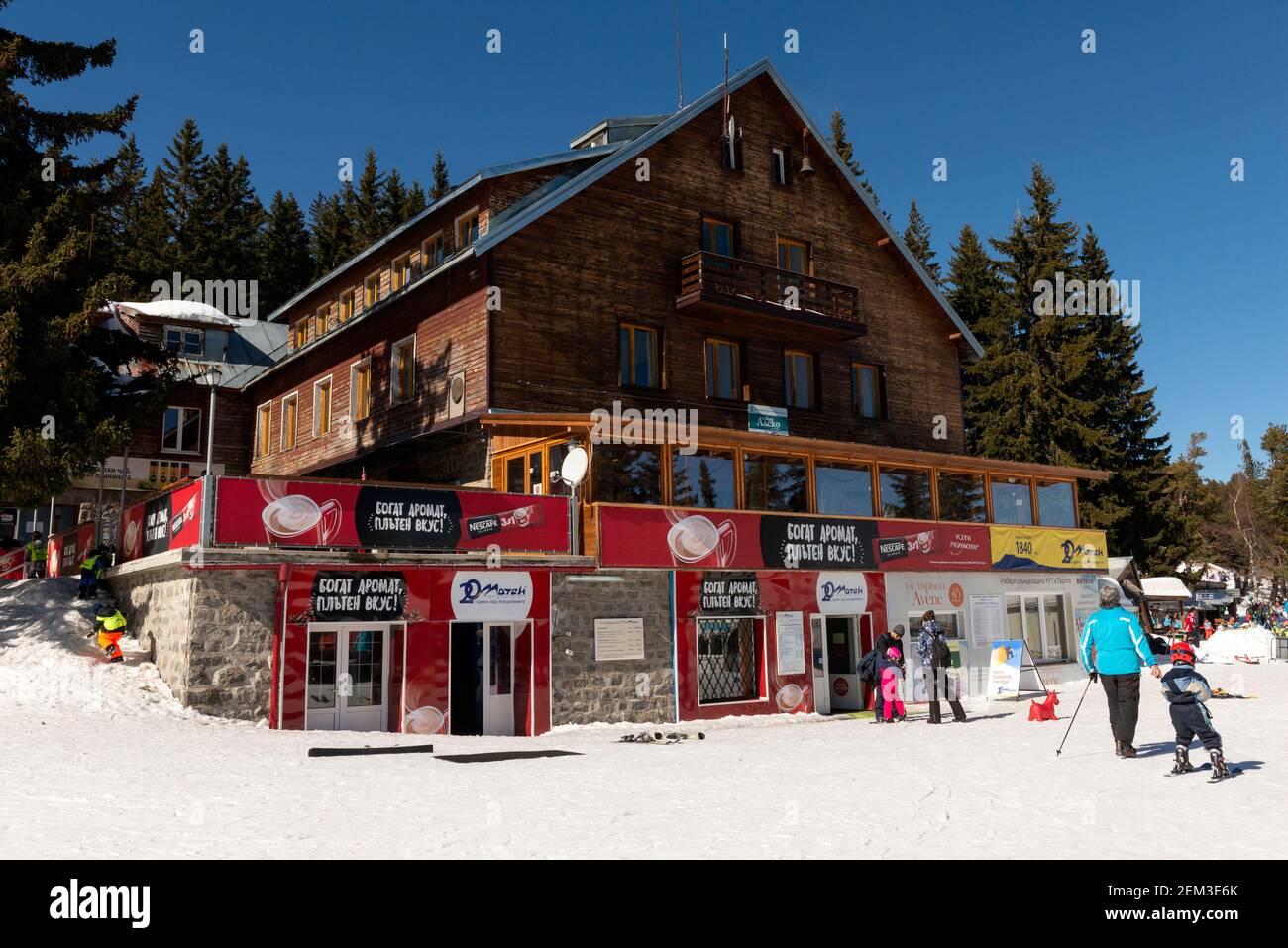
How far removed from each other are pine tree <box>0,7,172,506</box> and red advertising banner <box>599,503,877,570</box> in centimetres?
1005

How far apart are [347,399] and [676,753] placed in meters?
17.3

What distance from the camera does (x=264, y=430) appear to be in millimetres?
33938

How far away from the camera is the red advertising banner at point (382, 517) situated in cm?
1570

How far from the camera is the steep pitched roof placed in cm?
2275

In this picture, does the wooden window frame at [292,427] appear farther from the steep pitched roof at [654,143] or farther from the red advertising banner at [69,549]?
the steep pitched roof at [654,143]

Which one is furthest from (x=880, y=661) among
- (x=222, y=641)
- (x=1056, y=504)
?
(x=1056, y=504)

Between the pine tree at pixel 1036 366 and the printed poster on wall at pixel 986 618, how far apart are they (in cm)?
2402

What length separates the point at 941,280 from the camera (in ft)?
206

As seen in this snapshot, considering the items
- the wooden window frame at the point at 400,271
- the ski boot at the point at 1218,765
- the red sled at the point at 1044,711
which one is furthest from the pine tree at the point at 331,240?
the ski boot at the point at 1218,765

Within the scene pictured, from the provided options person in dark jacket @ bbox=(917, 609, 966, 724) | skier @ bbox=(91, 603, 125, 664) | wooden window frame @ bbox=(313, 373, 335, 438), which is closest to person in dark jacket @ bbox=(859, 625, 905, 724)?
person in dark jacket @ bbox=(917, 609, 966, 724)

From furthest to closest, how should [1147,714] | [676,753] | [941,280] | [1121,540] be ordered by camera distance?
[941,280], [1121,540], [1147,714], [676,753]
